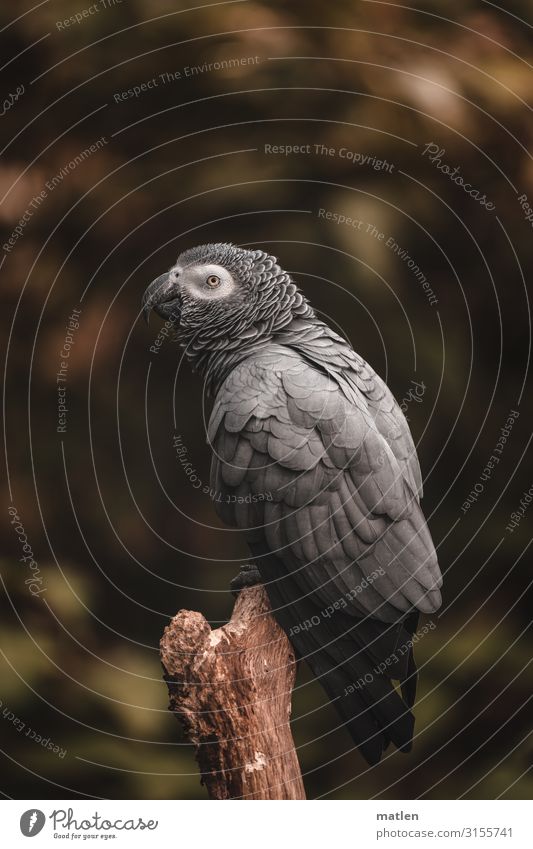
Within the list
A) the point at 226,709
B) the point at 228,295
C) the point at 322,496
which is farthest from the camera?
the point at 228,295

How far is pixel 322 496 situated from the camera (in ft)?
6.47

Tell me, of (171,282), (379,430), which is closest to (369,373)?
(379,430)

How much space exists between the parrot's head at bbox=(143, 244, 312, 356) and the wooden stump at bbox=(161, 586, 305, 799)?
0.74m

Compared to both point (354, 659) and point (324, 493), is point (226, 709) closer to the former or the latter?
point (354, 659)

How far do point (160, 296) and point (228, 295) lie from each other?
0.19 meters

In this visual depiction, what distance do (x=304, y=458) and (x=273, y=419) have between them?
12cm

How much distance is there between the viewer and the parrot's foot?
217 cm

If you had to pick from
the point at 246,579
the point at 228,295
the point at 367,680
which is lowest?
the point at 367,680

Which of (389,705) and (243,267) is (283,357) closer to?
(243,267)

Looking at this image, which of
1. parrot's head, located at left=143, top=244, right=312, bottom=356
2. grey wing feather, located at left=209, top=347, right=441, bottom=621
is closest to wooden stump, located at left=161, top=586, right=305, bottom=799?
grey wing feather, located at left=209, top=347, right=441, bottom=621

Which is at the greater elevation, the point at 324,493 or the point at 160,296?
the point at 160,296

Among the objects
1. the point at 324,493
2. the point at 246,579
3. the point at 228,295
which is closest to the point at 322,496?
the point at 324,493

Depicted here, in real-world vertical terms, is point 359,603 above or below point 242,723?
above

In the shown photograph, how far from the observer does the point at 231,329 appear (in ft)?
7.02
